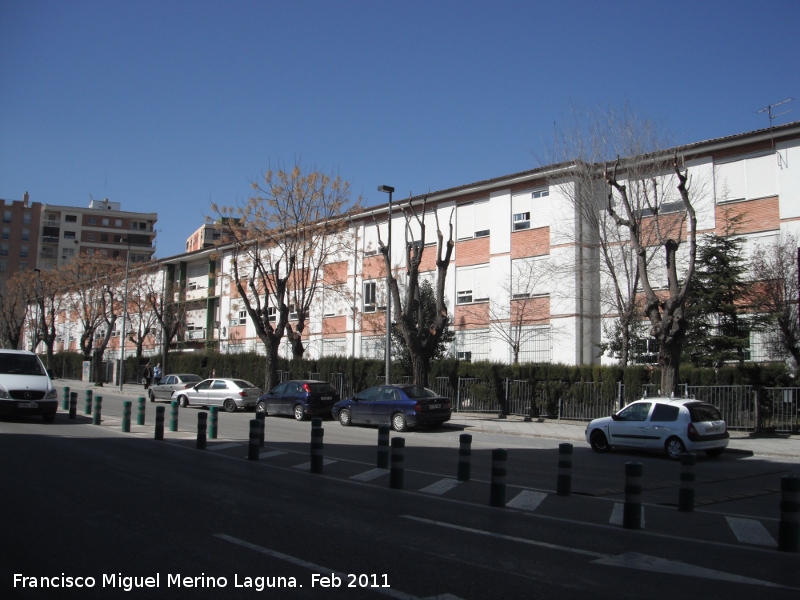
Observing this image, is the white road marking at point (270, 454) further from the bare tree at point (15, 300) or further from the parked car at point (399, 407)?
the bare tree at point (15, 300)

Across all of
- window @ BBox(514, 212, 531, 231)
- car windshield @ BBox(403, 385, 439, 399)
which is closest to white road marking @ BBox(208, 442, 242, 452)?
car windshield @ BBox(403, 385, 439, 399)

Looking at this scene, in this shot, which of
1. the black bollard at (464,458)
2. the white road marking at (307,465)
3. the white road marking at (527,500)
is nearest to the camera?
the white road marking at (527,500)

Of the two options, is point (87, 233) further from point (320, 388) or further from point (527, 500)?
point (527, 500)

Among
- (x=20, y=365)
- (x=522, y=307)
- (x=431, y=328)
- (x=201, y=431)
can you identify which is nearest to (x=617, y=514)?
(x=201, y=431)

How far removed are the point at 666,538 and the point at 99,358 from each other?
51.0 meters

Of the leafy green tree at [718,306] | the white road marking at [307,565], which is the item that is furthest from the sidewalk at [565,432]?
the white road marking at [307,565]

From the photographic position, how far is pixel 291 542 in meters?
6.97

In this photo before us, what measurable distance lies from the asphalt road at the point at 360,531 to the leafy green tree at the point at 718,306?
1310 cm

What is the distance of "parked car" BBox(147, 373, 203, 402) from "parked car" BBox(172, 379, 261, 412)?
200 cm

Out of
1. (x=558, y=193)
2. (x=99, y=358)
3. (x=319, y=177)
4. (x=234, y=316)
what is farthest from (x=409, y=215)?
(x=99, y=358)

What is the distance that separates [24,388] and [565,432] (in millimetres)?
15939

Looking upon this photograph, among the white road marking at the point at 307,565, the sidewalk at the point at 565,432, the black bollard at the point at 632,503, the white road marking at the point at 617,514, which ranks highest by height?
the black bollard at the point at 632,503

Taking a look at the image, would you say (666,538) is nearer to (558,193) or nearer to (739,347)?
(739,347)

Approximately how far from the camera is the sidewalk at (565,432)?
1786 cm
